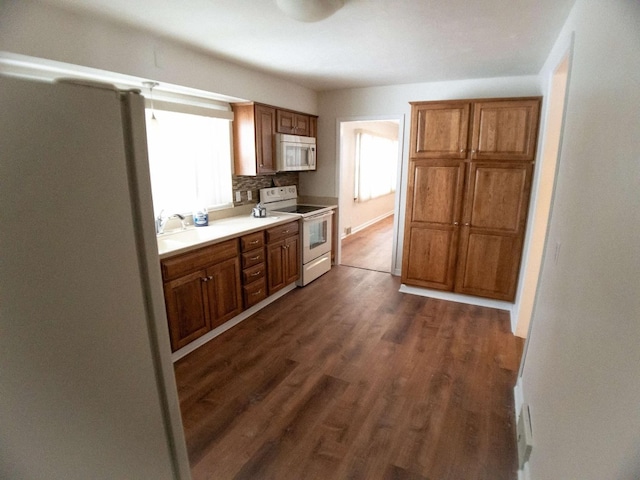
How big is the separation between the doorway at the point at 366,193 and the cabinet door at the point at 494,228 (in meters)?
1.17

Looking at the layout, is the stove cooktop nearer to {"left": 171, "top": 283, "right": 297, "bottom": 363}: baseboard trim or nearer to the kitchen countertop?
the kitchen countertop

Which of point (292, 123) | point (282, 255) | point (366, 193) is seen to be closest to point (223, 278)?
point (282, 255)

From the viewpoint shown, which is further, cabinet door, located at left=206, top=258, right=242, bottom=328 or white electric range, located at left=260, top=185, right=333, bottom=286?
white electric range, located at left=260, top=185, right=333, bottom=286

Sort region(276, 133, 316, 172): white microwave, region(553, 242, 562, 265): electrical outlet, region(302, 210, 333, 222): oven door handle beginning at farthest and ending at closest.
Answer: region(302, 210, 333, 222): oven door handle, region(276, 133, 316, 172): white microwave, region(553, 242, 562, 265): electrical outlet

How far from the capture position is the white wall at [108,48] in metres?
1.86

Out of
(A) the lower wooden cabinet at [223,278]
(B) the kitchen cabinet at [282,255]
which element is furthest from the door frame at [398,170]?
(A) the lower wooden cabinet at [223,278]

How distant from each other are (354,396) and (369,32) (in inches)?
102

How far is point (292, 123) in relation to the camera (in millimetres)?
4211

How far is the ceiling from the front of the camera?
199 cm

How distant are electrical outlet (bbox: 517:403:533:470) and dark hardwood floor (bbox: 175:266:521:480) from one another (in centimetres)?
9

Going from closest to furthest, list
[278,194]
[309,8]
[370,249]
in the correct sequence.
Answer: [309,8] → [278,194] → [370,249]

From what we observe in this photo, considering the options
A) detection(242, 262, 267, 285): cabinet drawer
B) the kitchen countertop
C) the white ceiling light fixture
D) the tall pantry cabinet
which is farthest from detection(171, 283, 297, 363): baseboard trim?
the white ceiling light fixture

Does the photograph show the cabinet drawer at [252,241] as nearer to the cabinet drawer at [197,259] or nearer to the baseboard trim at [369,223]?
the cabinet drawer at [197,259]

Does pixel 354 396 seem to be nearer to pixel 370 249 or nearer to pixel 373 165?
pixel 370 249
